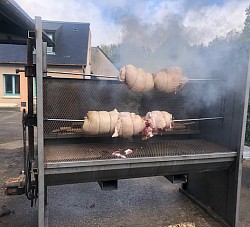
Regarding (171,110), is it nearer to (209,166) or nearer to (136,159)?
(209,166)

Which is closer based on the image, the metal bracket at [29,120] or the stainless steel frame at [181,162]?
the stainless steel frame at [181,162]

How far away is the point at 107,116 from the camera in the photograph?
2.81 m

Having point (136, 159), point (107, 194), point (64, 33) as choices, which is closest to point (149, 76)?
point (136, 159)

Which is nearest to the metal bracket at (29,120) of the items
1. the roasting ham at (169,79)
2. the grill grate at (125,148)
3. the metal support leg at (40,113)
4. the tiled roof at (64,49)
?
the grill grate at (125,148)

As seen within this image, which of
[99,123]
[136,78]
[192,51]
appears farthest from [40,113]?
[192,51]

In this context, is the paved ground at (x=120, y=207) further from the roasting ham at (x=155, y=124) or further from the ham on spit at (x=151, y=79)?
the ham on spit at (x=151, y=79)

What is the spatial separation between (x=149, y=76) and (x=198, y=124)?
3.93 ft

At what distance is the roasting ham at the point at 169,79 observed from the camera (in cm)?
300

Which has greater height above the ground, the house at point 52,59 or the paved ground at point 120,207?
the house at point 52,59

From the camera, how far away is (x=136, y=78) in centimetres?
286

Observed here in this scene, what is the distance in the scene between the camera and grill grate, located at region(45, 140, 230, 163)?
8.85 feet

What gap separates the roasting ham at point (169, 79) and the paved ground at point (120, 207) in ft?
5.56

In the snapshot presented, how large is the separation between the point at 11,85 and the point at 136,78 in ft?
53.6

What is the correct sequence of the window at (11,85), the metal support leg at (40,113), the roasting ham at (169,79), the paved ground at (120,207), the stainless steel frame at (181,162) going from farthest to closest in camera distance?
the window at (11,85), the paved ground at (120,207), the roasting ham at (169,79), the stainless steel frame at (181,162), the metal support leg at (40,113)
